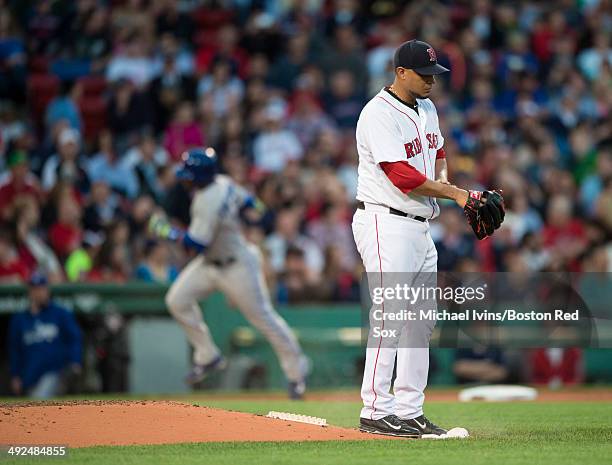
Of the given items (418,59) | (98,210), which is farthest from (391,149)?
(98,210)

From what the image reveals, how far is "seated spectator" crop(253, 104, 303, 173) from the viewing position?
16.0 metres

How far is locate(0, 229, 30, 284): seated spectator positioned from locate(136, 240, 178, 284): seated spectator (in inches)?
53.9

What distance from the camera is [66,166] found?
14.7 metres

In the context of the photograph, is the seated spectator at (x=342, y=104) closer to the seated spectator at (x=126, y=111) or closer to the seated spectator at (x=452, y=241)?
the seated spectator at (x=452, y=241)

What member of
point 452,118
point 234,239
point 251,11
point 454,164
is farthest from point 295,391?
point 251,11

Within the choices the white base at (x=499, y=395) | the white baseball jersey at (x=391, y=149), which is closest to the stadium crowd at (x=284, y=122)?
the white base at (x=499, y=395)

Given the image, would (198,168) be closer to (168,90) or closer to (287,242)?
(287,242)

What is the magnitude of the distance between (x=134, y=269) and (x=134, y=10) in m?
4.70

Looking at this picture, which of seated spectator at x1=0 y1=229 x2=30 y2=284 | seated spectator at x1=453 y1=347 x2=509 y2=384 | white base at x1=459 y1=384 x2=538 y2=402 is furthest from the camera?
seated spectator at x1=453 y1=347 x2=509 y2=384

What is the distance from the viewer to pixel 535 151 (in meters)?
17.0

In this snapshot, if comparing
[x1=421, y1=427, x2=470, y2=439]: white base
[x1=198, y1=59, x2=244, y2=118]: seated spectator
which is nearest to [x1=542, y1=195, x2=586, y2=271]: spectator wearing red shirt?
[x1=198, y1=59, x2=244, y2=118]: seated spectator

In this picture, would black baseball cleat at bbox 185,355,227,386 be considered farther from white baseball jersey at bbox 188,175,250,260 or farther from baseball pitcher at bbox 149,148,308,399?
white baseball jersey at bbox 188,175,250,260

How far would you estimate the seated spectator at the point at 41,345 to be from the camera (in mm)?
12609

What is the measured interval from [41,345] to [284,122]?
5422 millimetres
